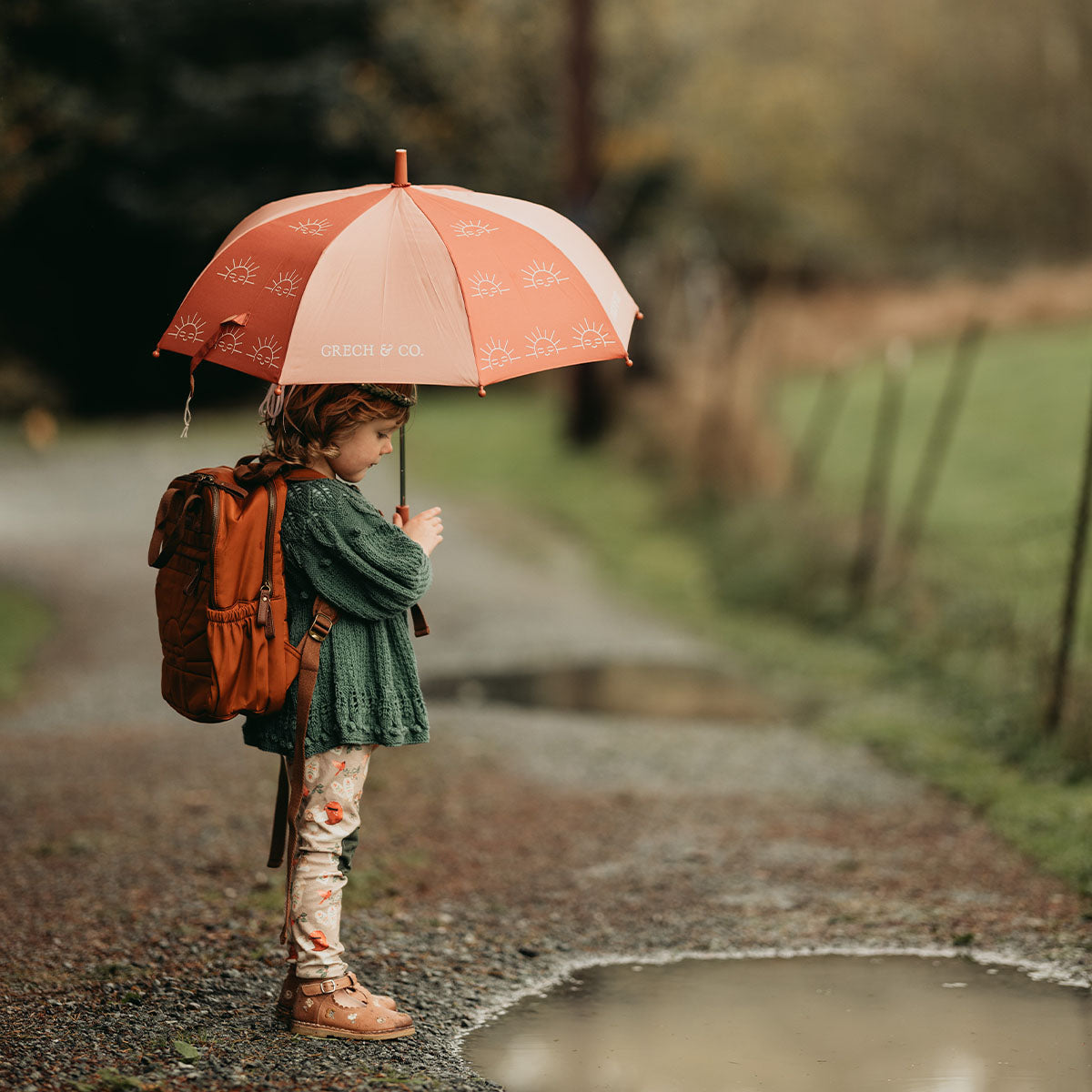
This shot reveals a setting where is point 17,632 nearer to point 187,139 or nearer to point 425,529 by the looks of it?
point 425,529

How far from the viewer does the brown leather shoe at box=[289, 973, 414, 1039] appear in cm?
364

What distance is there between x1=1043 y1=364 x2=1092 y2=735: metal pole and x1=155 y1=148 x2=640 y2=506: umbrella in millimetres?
3045

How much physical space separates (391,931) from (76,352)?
2201 centimetres

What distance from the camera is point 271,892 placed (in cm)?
491

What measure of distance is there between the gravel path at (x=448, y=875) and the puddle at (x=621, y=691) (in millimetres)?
150

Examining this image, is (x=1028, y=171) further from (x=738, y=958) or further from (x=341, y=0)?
(x=738, y=958)

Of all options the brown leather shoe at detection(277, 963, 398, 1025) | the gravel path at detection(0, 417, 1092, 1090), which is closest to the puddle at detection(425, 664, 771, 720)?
the gravel path at detection(0, 417, 1092, 1090)

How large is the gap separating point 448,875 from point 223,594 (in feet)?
7.19

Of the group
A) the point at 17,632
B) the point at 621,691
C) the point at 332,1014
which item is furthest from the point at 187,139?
the point at 332,1014

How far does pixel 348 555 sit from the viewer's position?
3.50m

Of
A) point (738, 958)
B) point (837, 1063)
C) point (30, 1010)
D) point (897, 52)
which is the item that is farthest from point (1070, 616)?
point (897, 52)

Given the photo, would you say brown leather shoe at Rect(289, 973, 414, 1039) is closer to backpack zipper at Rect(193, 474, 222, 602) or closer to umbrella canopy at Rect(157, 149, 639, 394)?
backpack zipper at Rect(193, 474, 222, 602)

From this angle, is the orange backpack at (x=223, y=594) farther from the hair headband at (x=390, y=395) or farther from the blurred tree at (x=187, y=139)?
the blurred tree at (x=187, y=139)

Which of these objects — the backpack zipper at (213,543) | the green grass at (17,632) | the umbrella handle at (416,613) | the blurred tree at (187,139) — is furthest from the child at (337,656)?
the blurred tree at (187,139)
